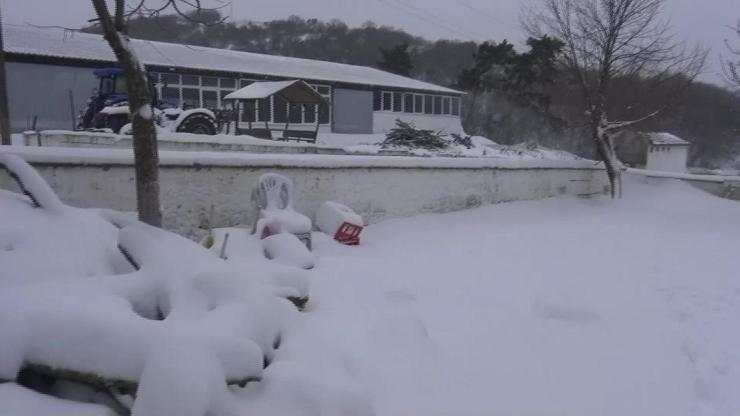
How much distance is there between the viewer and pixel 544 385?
3.43 meters

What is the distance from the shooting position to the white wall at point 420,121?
2612cm

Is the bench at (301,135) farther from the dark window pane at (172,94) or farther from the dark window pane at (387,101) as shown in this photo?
the dark window pane at (387,101)

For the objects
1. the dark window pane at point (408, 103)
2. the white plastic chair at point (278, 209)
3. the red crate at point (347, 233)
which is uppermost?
the dark window pane at point (408, 103)

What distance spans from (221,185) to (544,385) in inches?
188

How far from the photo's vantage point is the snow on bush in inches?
87.1

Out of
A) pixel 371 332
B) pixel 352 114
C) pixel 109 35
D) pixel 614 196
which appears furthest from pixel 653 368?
pixel 352 114

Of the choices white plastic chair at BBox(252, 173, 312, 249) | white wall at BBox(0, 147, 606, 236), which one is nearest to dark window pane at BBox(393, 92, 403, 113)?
white wall at BBox(0, 147, 606, 236)

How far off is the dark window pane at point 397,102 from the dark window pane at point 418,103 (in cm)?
91

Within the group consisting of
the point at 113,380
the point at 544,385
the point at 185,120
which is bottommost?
the point at 544,385

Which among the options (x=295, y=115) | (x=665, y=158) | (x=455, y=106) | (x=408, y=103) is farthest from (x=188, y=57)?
(x=665, y=158)

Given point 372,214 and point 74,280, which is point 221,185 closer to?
point 372,214

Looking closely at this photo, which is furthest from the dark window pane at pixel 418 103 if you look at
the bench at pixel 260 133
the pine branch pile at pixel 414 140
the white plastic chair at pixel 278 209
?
the white plastic chair at pixel 278 209

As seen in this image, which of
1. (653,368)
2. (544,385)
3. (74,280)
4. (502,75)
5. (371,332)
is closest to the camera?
(74,280)

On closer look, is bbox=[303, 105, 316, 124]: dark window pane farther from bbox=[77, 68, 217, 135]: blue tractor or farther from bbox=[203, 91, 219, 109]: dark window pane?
bbox=[77, 68, 217, 135]: blue tractor
